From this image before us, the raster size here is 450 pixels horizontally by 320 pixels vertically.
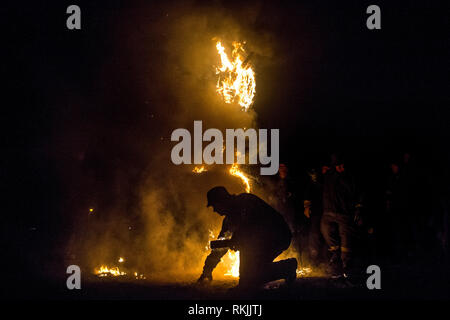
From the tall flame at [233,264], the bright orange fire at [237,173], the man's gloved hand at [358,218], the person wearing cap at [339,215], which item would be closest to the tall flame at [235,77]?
the bright orange fire at [237,173]

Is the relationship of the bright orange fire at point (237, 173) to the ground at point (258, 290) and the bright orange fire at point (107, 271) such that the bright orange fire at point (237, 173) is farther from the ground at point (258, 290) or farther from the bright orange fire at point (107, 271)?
the bright orange fire at point (107, 271)

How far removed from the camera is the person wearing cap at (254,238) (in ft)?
22.6

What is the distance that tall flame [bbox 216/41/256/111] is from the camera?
10812 millimetres

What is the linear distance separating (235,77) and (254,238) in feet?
16.2

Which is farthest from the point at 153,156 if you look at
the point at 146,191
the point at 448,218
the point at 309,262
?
the point at 448,218

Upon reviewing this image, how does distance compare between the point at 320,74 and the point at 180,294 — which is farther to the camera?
the point at 320,74

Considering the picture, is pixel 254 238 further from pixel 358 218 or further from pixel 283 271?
pixel 358 218

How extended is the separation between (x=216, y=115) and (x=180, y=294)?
17.8 ft

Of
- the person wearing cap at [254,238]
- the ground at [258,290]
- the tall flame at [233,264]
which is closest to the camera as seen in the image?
the ground at [258,290]

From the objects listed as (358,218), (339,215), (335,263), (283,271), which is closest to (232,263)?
(335,263)

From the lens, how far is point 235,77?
10852 millimetres

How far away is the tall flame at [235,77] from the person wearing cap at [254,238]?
4134 millimetres
